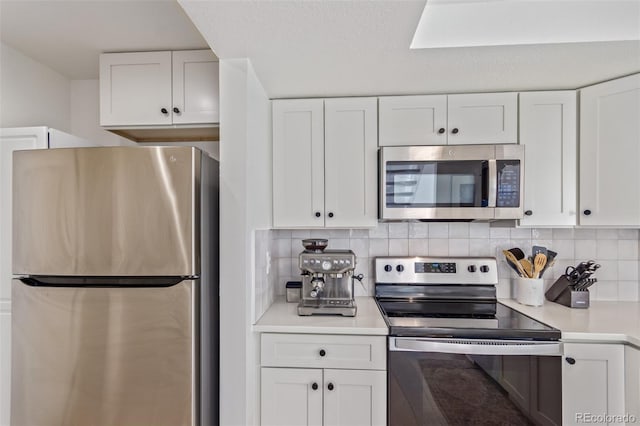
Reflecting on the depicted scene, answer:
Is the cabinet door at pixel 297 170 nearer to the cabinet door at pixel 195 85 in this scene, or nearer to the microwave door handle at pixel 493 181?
the cabinet door at pixel 195 85

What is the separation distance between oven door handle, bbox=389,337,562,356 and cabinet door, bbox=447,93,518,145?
111 centimetres

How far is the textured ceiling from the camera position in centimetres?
117

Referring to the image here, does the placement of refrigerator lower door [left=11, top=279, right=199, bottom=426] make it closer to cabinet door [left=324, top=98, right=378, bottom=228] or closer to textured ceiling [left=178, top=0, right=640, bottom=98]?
cabinet door [left=324, top=98, right=378, bottom=228]

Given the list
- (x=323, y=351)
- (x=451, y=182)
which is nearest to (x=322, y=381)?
(x=323, y=351)

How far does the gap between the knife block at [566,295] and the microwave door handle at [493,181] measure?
0.72 meters

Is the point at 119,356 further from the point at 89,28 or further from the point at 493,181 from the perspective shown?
the point at 493,181

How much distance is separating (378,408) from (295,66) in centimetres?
174

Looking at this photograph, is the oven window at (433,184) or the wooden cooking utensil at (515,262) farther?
the wooden cooking utensil at (515,262)

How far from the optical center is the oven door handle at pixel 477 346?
1.47 meters

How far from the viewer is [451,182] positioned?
1.84m

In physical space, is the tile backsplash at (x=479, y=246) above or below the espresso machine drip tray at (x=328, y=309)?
above

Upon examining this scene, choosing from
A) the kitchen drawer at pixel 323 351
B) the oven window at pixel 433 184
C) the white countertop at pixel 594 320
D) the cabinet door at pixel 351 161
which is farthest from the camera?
the cabinet door at pixel 351 161

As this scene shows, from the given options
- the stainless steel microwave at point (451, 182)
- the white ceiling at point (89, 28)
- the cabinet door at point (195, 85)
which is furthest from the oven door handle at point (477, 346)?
the white ceiling at point (89, 28)

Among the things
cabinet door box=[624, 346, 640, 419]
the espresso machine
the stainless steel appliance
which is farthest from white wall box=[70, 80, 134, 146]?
cabinet door box=[624, 346, 640, 419]
